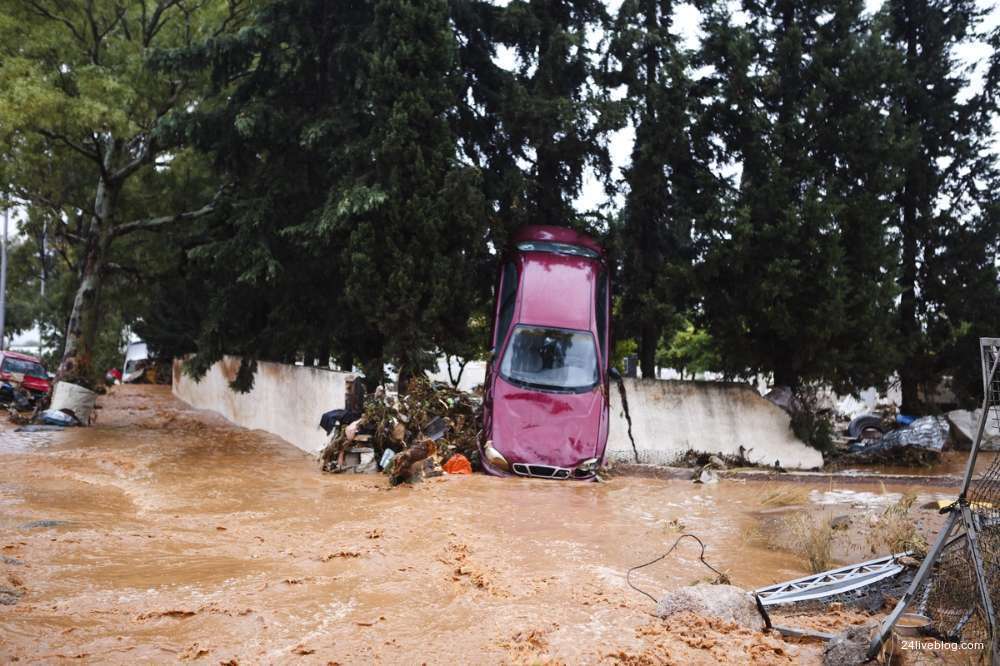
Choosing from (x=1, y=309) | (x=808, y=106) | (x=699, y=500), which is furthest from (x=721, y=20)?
(x=1, y=309)

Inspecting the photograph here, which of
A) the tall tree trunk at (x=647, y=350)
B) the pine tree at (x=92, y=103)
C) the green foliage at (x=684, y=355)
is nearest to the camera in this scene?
the pine tree at (x=92, y=103)

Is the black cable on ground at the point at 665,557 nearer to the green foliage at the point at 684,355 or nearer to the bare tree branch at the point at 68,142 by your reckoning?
the bare tree branch at the point at 68,142

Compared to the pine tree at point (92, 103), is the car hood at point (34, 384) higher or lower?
lower

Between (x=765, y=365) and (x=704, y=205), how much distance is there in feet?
11.1

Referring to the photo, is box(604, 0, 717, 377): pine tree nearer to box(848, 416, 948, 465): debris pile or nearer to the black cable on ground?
box(848, 416, 948, 465): debris pile

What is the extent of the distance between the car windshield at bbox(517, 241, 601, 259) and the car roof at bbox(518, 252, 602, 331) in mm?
128

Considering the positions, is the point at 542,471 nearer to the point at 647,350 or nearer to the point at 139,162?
the point at 647,350

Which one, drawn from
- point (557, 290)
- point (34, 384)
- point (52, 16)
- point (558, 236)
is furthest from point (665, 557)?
point (34, 384)

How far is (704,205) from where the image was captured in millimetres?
14797

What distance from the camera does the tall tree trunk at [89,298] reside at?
1788cm

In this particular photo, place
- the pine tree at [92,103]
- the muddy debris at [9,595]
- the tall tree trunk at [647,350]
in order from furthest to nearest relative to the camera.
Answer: the tall tree trunk at [647,350] < the pine tree at [92,103] < the muddy debris at [9,595]

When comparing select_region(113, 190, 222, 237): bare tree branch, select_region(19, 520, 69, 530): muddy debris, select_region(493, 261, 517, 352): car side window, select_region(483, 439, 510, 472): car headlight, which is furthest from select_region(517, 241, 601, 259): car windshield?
select_region(113, 190, 222, 237): bare tree branch

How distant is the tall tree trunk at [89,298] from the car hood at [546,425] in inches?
451

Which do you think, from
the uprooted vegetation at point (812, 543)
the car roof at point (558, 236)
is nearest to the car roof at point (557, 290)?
the car roof at point (558, 236)
